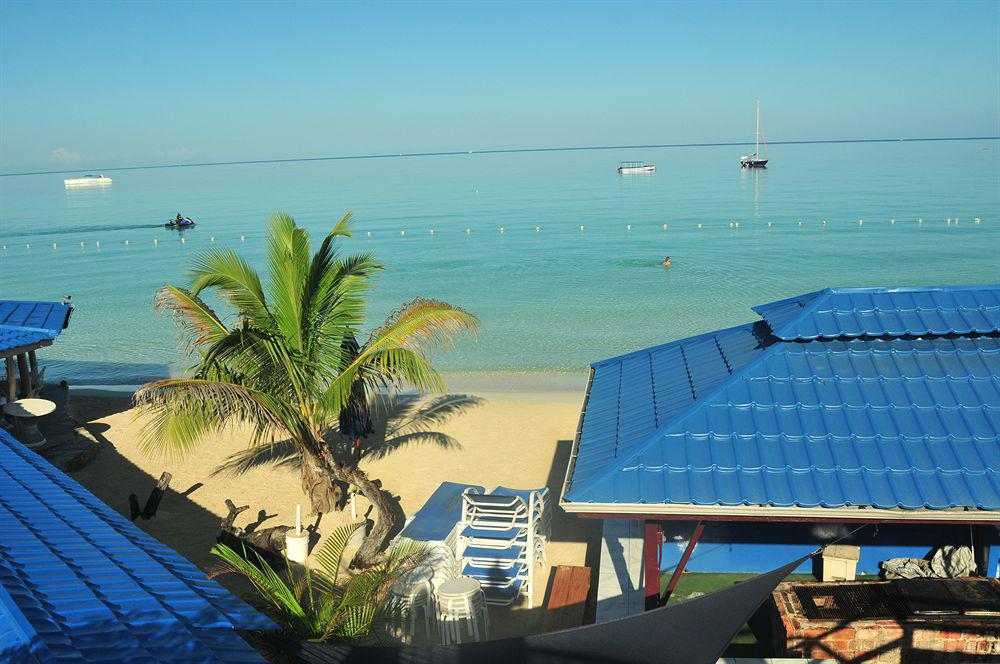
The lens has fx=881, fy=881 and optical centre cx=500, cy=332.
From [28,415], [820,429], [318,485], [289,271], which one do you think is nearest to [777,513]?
[820,429]

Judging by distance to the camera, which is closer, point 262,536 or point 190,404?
point 190,404

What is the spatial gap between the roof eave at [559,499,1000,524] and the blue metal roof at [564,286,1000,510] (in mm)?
44

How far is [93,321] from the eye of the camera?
104ft

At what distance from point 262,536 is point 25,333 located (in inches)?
257

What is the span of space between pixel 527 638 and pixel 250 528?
7.10 metres

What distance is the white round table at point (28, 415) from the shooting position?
1334 cm

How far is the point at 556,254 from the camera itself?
4441cm

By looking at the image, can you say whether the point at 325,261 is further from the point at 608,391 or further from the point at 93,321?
the point at 93,321

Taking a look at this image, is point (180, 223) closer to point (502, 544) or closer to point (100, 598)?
point (502, 544)

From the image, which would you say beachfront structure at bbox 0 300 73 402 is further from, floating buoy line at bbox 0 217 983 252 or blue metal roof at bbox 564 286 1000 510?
floating buoy line at bbox 0 217 983 252

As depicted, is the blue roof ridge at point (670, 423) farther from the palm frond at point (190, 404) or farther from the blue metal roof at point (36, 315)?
the blue metal roof at point (36, 315)

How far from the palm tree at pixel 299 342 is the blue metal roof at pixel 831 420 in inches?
127

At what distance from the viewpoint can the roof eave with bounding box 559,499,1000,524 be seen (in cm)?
596

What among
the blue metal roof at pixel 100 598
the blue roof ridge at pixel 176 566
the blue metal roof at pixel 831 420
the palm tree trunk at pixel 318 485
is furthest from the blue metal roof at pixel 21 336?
the blue metal roof at pixel 831 420
